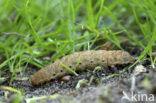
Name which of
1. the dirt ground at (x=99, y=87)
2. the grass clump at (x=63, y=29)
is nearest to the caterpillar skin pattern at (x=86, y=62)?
the dirt ground at (x=99, y=87)

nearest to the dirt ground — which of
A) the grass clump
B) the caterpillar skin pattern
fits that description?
the caterpillar skin pattern

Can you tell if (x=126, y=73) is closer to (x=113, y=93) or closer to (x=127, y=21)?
(x=113, y=93)

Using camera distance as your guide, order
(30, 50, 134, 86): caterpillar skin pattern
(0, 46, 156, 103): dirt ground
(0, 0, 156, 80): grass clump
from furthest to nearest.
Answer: (0, 0, 156, 80): grass clump → (30, 50, 134, 86): caterpillar skin pattern → (0, 46, 156, 103): dirt ground

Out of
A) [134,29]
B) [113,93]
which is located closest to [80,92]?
[113,93]

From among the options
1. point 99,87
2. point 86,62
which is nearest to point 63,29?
point 86,62

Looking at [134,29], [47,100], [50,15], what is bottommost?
[47,100]

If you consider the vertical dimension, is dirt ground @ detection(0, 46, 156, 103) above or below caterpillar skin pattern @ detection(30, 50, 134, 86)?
below

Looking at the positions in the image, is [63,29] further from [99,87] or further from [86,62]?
[99,87]

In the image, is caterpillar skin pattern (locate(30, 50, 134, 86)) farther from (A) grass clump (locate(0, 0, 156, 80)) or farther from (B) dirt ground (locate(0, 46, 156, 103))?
(A) grass clump (locate(0, 0, 156, 80))
